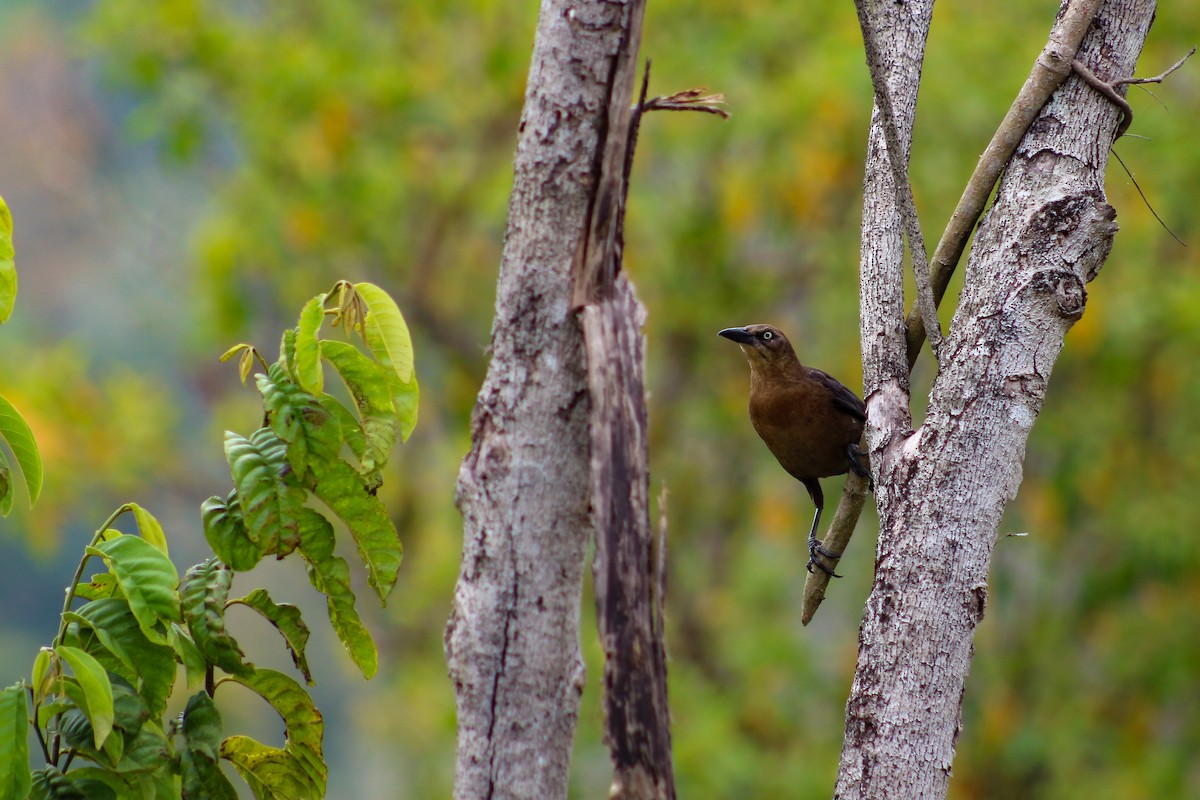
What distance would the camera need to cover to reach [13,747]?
1.65 m

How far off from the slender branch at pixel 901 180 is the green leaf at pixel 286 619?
4.00 feet

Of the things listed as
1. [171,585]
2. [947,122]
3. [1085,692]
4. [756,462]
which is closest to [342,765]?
[756,462]

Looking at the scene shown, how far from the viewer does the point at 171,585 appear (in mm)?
→ 1759

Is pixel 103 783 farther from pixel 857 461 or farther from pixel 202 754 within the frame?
pixel 857 461

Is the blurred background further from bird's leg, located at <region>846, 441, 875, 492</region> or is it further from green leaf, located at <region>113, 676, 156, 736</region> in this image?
green leaf, located at <region>113, 676, 156, 736</region>

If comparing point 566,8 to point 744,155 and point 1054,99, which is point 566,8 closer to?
point 1054,99

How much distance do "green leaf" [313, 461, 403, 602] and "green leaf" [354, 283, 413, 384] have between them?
0.59ft

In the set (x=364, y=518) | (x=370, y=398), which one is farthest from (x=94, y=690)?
(x=370, y=398)

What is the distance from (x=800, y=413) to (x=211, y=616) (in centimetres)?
174

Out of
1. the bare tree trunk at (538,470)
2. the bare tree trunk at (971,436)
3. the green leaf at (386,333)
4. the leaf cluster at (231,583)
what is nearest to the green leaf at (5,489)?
the leaf cluster at (231,583)

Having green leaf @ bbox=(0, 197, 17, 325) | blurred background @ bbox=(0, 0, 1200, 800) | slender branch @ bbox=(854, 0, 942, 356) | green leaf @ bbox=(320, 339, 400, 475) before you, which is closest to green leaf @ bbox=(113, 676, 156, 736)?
green leaf @ bbox=(320, 339, 400, 475)

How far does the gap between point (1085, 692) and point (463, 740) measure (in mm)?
7141

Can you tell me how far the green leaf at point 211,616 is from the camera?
181 cm

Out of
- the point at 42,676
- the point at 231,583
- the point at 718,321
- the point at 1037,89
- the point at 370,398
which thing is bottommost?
the point at 42,676
